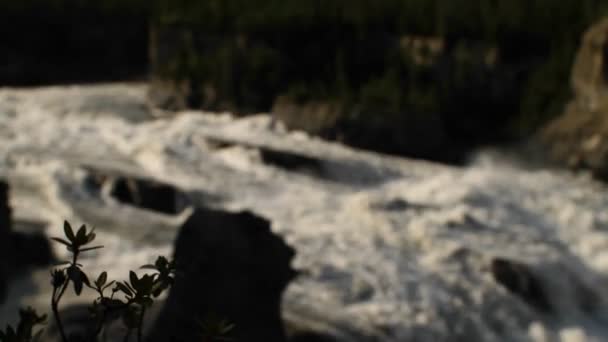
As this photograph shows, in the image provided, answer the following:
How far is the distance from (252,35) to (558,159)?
15506 millimetres

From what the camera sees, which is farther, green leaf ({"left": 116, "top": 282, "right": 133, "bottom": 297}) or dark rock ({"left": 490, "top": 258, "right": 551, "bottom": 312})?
dark rock ({"left": 490, "top": 258, "right": 551, "bottom": 312})

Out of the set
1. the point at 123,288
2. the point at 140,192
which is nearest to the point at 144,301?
the point at 123,288

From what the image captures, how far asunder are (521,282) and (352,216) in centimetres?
466

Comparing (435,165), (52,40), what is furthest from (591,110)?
(52,40)

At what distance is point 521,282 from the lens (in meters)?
16.6

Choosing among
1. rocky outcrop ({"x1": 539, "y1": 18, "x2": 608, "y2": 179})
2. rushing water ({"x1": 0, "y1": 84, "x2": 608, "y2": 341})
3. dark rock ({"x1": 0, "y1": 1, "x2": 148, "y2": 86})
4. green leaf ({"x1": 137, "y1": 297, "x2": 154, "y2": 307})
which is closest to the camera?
green leaf ({"x1": 137, "y1": 297, "x2": 154, "y2": 307})

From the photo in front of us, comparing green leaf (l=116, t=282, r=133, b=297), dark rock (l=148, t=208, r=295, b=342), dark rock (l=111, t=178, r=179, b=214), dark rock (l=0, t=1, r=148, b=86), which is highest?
green leaf (l=116, t=282, r=133, b=297)

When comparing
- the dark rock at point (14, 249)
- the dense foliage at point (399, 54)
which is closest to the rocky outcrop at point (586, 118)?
the dense foliage at point (399, 54)

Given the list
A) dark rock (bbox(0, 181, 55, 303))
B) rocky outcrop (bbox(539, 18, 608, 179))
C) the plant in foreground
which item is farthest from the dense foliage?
the plant in foreground

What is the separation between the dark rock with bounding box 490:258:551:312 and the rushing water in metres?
0.13

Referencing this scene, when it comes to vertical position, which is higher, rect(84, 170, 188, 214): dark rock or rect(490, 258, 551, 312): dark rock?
rect(490, 258, 551, 312): dark rock

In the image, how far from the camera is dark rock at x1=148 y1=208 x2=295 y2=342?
9.95m

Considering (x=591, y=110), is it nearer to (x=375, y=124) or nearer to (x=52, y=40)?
(x=375, y=124)

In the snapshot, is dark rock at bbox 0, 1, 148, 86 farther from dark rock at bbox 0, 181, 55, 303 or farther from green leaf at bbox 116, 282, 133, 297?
green leaf at bbox 116, 282, 133, 297
